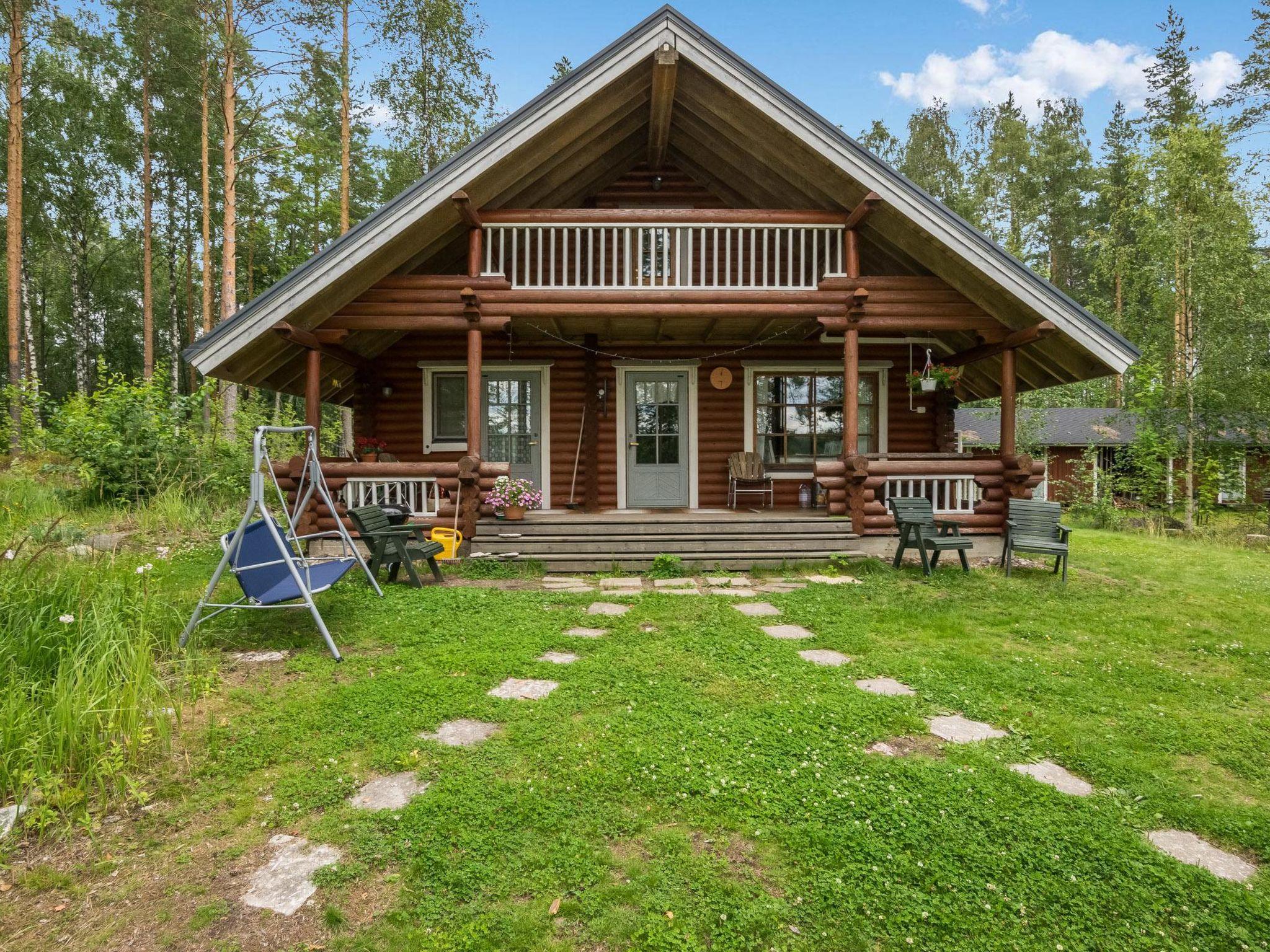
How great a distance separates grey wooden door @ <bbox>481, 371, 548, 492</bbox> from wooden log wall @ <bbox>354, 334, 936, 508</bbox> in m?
0.21

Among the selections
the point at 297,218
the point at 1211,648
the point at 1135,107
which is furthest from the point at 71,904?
the point at 1135,107

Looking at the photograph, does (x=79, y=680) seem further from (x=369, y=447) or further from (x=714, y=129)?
(x=714, y=129)

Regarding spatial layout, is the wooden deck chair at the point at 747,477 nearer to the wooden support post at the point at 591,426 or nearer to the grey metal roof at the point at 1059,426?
the wooden support post at the point at 591,426

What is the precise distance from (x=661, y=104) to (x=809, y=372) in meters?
4.20

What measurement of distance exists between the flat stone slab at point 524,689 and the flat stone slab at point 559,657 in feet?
0.98

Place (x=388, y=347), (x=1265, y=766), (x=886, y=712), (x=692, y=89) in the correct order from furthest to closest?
(x=388, y=347) → (x=692, y=89) → (x=886, y=712) → (x=1265, y=766)

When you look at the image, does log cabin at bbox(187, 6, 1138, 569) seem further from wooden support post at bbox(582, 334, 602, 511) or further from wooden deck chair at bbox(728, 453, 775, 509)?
wooden deck chair at bbox(728, 453, 775, 509)

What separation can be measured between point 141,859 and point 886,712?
298cm

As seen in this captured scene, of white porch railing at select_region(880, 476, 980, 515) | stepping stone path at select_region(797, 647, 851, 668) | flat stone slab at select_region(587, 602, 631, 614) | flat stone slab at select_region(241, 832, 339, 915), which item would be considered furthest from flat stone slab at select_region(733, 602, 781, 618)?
flat stone slab at select_region(241, 832, 339, 915)

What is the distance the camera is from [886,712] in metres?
3.00

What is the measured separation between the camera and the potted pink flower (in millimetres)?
6891

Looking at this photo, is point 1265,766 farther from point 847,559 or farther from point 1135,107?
point 1135,107

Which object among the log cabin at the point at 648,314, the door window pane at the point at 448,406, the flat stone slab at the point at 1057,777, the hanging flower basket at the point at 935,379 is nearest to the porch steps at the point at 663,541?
the log cabin at the point at 648,314

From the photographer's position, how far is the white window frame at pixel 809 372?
9.29 m
